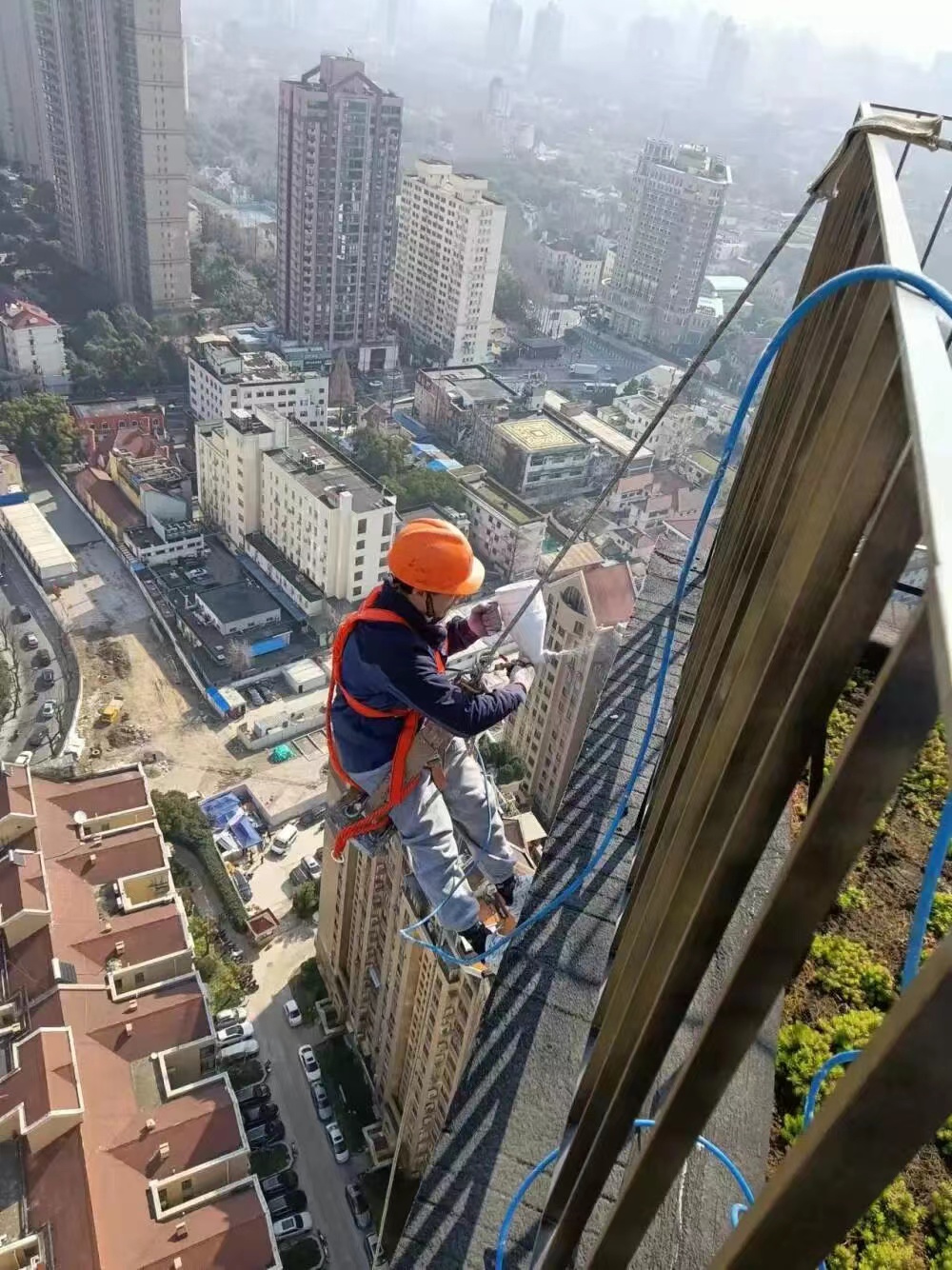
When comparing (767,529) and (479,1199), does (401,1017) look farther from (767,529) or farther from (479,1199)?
(767,529)

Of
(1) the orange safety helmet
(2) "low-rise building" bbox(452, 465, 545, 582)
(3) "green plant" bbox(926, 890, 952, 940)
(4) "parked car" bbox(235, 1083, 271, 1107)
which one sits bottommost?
(4) "parked car" bbox(235, 1083, 271, 1107)

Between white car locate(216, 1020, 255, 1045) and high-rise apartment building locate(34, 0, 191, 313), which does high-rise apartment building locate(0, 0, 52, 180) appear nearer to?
high-rise apartment building locate(34, 0, 191, 313)

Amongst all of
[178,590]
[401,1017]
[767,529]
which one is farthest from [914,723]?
[178,590]

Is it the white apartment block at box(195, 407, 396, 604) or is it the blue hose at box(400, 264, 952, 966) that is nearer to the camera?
the blue hose at box(400, 264, 952, 966)

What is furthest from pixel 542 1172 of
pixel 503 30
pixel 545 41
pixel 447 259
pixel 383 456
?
pixel 503 30

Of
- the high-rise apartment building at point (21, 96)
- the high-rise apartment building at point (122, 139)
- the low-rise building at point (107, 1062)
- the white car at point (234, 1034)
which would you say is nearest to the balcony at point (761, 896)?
the low-rise building at point (107, 1062)

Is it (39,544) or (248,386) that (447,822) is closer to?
(39,544)

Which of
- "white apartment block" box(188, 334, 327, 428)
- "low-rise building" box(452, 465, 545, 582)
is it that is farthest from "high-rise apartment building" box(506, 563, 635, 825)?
"white apartment block" box(188, 334, 327, 428)
